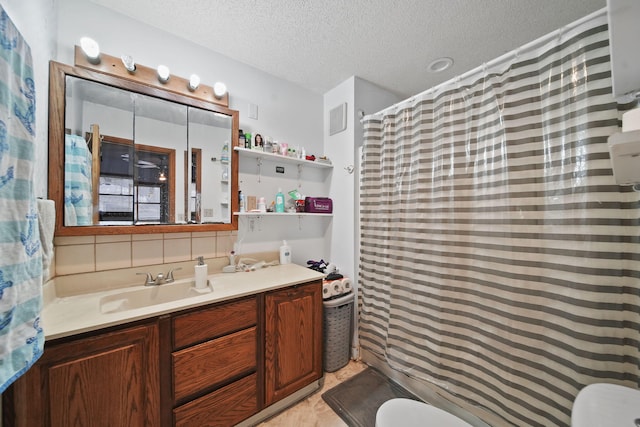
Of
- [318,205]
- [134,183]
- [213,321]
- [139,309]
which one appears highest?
[134,183]

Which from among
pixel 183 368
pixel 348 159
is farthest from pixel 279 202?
pixel 183 368

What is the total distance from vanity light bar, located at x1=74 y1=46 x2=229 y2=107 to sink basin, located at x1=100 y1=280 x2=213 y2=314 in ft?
4.30

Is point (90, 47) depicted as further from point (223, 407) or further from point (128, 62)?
point (223, 407)

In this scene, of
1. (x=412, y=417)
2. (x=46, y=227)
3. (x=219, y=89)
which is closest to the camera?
(x=46, y=227)

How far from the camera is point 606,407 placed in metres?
0.63

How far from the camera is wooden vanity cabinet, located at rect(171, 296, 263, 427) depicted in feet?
3.56

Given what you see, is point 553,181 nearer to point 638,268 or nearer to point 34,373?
point 638,268

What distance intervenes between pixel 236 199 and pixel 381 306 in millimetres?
1398

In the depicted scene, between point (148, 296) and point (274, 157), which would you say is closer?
point (148, 296)

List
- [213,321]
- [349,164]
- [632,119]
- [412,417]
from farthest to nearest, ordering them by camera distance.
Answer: [349,164]
[213,321]
[412,417]
[632,119]

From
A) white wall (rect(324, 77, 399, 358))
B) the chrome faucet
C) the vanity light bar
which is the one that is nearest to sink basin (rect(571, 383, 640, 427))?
white wall (rect(324, 77, 399, 358))

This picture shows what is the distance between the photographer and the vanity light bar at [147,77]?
128cm

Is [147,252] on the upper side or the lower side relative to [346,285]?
upper

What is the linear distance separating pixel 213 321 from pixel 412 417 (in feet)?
3.46
